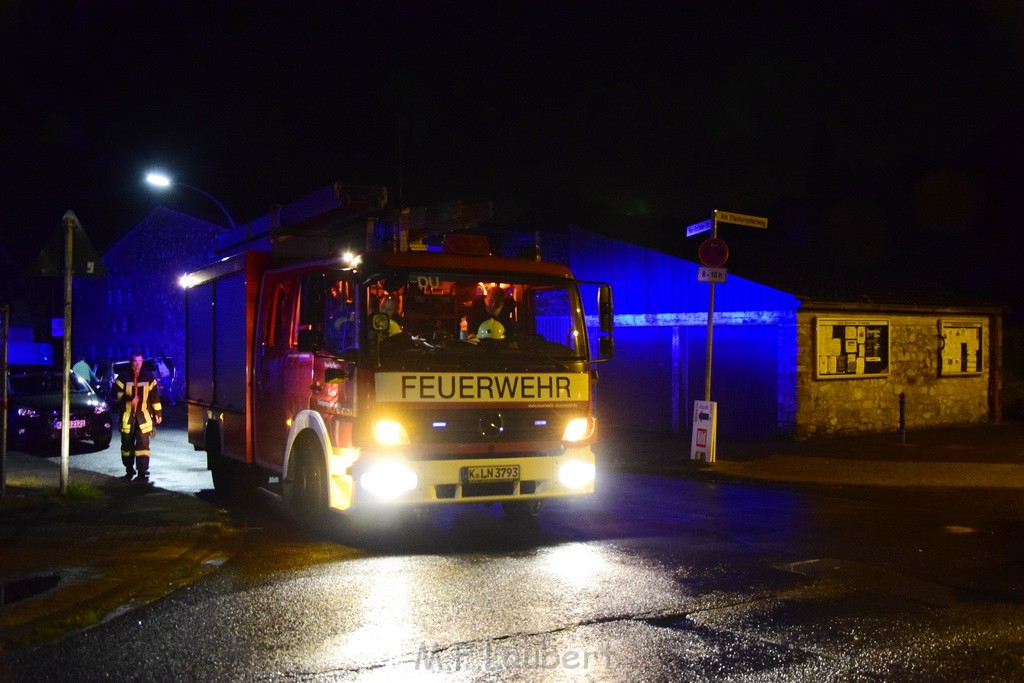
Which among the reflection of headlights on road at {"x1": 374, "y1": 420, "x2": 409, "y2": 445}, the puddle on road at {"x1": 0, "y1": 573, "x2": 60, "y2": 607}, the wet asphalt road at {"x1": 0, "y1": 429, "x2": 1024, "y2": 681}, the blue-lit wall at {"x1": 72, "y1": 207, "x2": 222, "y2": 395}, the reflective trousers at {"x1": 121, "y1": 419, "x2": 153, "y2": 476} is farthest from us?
the blue-lit wall at {"x1": 72, "y1": 207, "x2": 222, "y2": 395}

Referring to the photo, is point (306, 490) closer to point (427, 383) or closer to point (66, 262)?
point (427, 383)

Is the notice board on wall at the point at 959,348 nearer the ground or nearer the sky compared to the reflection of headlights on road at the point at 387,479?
nearer the sky

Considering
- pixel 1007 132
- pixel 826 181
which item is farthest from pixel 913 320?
pixel 826 181

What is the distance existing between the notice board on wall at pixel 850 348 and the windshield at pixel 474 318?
402 inches

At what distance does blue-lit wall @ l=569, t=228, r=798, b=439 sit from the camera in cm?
1844

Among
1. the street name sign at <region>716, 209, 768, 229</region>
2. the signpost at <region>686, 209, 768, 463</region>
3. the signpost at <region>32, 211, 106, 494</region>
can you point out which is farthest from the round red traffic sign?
the signpost at <region>32, 211, 106, 494</region>

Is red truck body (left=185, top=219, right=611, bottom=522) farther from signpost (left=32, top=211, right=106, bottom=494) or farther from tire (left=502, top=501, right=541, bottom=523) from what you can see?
signpost (left=32, top=211, right=106, bottom=494)

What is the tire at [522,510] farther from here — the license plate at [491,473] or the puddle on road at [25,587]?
the puddle on road at [25,587]

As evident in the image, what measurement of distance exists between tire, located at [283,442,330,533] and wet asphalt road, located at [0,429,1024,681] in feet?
0.69

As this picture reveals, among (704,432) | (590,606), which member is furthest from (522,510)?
(704,432)

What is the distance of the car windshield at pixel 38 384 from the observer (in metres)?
18.0

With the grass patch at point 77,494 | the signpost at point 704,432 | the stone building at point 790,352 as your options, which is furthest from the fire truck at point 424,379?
the stone building at point 790,352

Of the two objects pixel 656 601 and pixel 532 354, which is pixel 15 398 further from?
pixel 656 601

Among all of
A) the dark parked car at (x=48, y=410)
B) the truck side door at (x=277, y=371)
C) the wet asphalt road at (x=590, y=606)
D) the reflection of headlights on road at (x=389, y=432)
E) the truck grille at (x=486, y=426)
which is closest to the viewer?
the wet asphalt road at (x=590, y=606)
